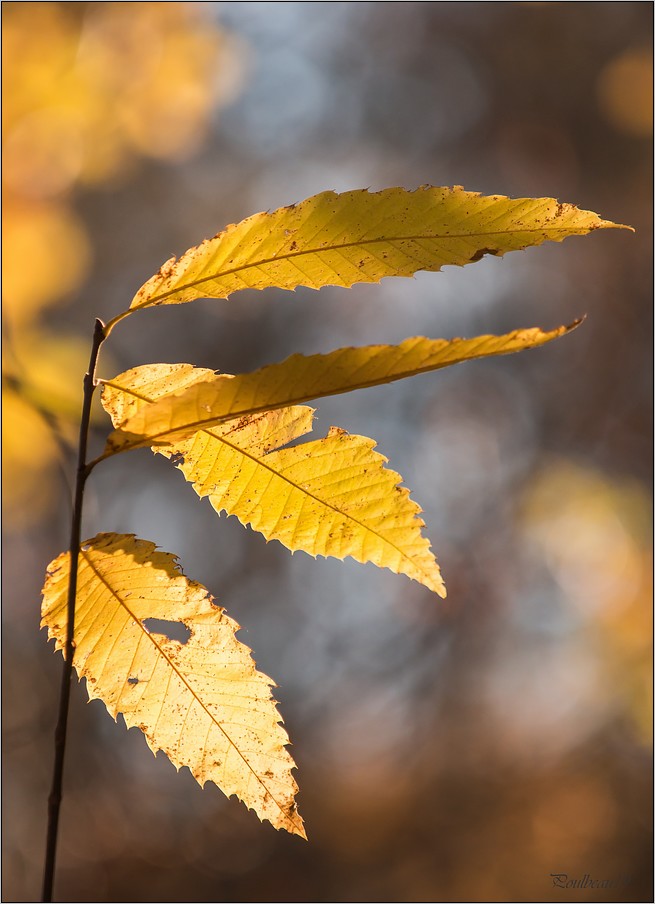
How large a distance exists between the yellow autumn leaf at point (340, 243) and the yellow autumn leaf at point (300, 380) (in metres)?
0.10

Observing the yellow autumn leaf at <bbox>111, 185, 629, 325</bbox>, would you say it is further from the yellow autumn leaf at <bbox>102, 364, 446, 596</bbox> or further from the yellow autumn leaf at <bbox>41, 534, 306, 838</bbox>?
the yellow autumn leaf at <bbox>41, 534, 306, 838</bbox>

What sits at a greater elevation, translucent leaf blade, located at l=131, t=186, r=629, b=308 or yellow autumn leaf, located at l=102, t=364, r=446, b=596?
translucent leaf blade, located at l=131, t=186, r=629, b=308

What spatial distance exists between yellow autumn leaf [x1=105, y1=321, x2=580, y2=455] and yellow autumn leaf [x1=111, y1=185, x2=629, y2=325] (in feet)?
0.33

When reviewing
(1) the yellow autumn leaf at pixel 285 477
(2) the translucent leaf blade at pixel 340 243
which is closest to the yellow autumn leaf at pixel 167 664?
(1) the yellow autumn leaf at pixel 285 477

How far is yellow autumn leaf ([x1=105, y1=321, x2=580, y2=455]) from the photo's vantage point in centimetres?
35

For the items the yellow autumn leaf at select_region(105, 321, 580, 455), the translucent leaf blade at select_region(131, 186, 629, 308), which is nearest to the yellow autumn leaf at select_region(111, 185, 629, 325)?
the translucent leaf blade at select_region(131, 186, 629, 308)

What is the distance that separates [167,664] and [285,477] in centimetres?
16

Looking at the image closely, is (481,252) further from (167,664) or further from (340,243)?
(167,664)

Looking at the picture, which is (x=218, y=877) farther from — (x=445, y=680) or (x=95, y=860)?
(x=445, y=680)

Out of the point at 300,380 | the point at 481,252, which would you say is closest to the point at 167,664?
the point at 300,380

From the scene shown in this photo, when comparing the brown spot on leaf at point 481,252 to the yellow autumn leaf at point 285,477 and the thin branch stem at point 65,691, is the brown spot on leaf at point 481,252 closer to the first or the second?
the yellow autumn leaf at point 285,477

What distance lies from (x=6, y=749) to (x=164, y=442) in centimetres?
356

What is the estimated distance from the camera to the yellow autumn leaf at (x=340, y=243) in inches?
17.8

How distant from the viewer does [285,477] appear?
0.50m
